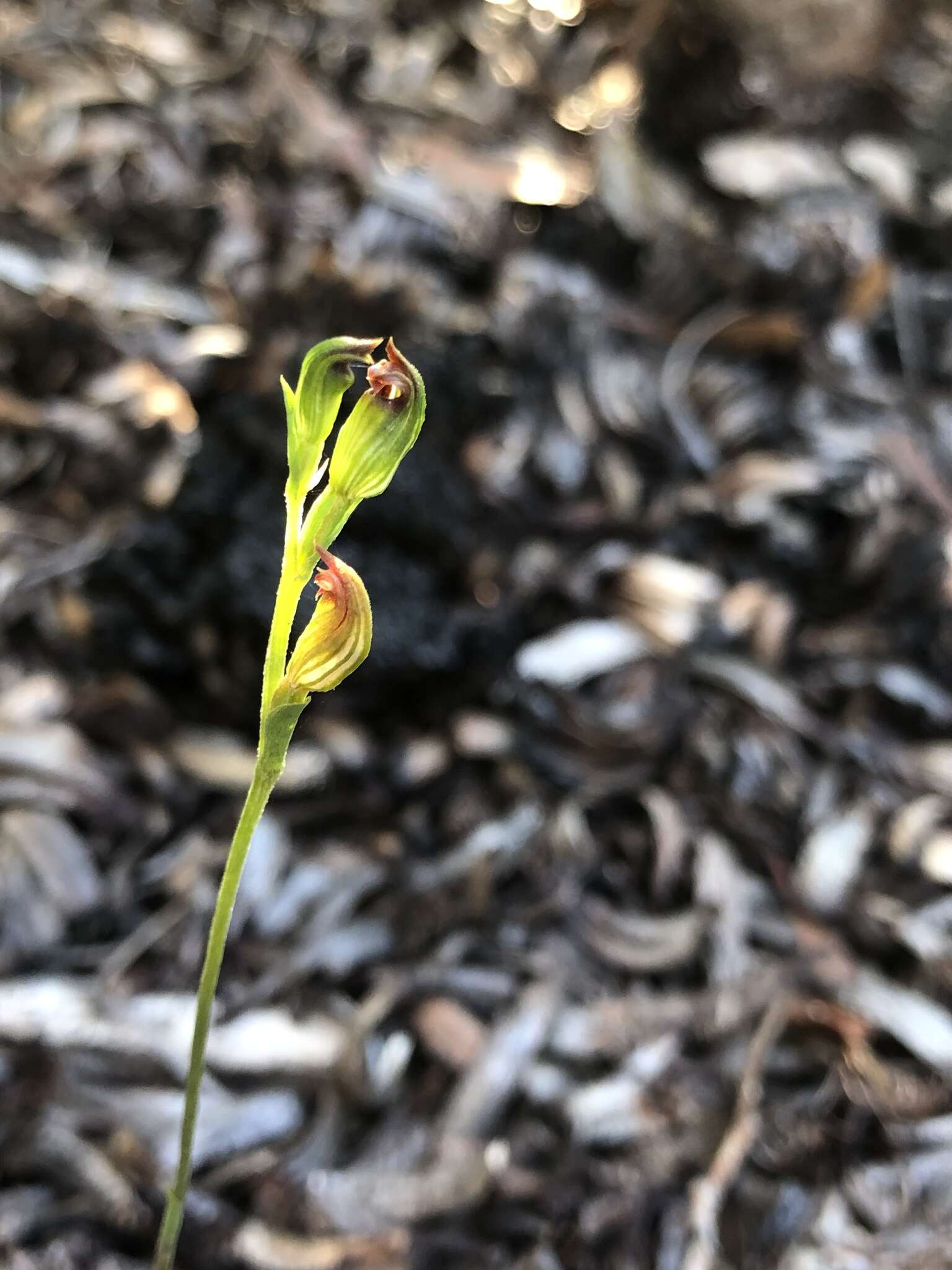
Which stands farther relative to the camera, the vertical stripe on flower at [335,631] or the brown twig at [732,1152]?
the brown twig at [732,1152]

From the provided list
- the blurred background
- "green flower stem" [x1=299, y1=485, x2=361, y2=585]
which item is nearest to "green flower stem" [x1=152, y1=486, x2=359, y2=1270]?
"green flower stem" [x1=299, y1=485, x2=361, y2=585]

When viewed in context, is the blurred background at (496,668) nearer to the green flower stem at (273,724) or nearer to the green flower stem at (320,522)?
the green flower stem at (273,724)

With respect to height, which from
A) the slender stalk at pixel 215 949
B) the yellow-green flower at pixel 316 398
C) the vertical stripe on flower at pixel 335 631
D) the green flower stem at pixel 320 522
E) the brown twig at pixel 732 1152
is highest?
the yellow-green flower at pixel 316 398

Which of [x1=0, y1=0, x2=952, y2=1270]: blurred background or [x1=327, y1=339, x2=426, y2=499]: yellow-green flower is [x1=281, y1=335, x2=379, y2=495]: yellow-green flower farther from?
Result: [x1=0, y1=0, x2=952, y2=1270]: blurred background

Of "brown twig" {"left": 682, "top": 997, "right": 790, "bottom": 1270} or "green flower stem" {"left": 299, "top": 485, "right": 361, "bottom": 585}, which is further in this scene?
"brown twig" {"left": 682, "top": 997, "right": 790, "bottom": 1270}

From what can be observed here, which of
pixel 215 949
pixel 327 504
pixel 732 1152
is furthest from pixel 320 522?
pixel 732 1152

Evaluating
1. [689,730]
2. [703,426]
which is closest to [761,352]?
[703,426]

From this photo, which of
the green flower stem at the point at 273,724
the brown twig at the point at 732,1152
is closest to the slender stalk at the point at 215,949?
the green flower stem at the point at 273,724
